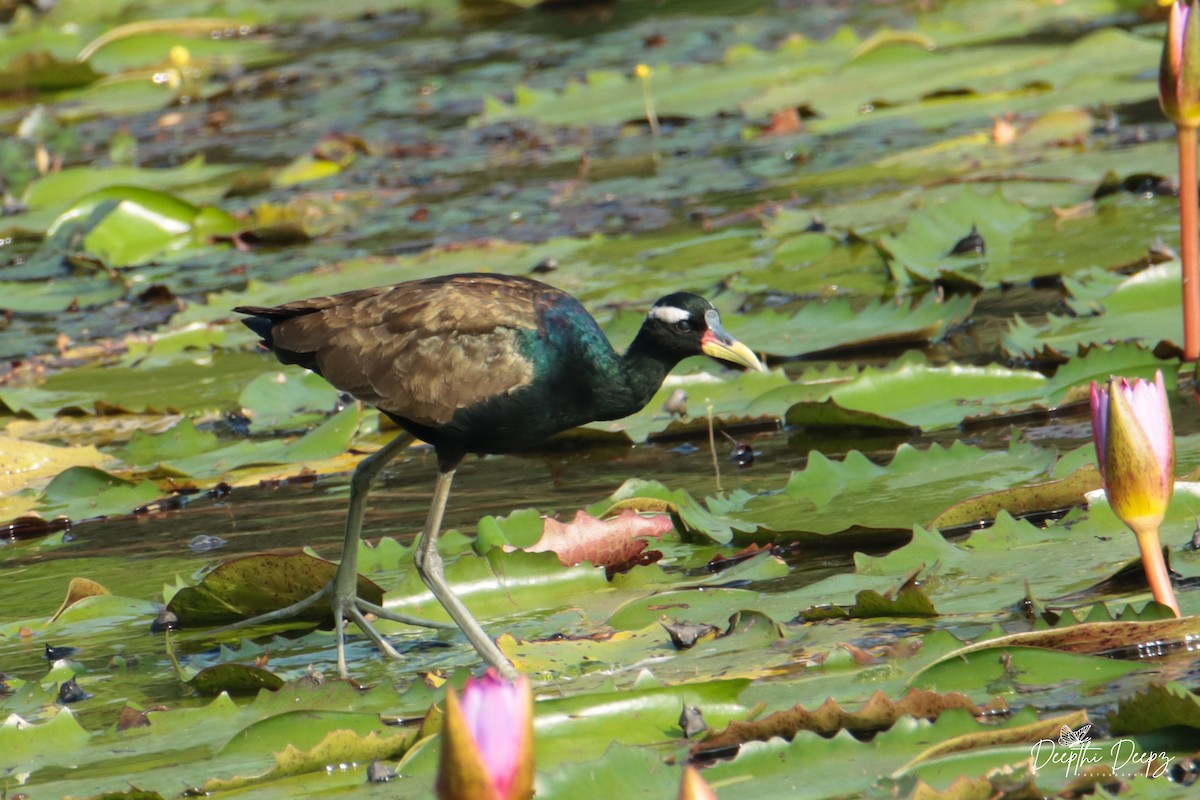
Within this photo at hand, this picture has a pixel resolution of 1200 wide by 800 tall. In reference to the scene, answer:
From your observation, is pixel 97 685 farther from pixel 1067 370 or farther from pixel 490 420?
pixel 1067 370

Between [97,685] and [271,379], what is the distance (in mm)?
2218

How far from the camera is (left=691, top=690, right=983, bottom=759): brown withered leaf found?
2805 millimetres

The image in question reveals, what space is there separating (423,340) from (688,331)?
714 millimetres

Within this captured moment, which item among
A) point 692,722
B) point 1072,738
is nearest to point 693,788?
point 1072,738

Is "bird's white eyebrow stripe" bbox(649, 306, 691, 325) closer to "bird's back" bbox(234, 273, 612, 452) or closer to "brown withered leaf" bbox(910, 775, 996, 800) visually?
"bird's back" bbox(234, 273, 612, 452)

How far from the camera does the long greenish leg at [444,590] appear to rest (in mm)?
3580

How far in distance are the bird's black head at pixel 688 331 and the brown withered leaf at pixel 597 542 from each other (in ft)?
1.74

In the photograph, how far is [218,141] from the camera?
11539mm

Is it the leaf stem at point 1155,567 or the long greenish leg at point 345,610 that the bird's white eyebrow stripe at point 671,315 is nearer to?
the long greenish leg at point 345,610

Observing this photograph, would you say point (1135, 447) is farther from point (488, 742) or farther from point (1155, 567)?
point (488, 742)

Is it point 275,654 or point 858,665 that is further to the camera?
point 275,654

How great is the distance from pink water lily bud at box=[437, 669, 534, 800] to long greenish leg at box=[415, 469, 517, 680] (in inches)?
72.1

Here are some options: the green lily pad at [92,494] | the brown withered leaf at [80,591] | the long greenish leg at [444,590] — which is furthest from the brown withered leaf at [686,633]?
the green lily pad at [92,494]

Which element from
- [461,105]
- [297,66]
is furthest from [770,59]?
[297,66]
